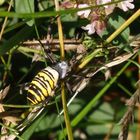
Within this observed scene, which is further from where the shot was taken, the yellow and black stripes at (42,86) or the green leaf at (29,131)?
the green leaf at (29,131)

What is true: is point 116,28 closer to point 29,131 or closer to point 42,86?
point 42,86

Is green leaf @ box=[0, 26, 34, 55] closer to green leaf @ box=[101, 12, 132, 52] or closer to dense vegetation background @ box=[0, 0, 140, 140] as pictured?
dense vegetation background @ box=[0, 0, 140, 140]

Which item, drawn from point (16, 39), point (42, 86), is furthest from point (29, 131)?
point (16, 39)

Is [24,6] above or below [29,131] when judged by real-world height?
above

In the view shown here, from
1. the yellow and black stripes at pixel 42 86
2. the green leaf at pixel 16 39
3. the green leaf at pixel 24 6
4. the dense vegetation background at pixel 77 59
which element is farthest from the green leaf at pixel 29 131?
the green leaf at pixel 24 6

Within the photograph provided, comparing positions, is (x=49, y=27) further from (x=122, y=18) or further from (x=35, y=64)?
(x=122, y=18)

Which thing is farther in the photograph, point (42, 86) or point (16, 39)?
point (16, 39)

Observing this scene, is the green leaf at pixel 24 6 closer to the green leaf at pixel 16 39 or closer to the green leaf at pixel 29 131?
the green leaf at pixel 16 39

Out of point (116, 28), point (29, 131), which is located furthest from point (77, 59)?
point (29, 131)

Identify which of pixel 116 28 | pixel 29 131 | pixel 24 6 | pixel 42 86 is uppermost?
pixel 24 6

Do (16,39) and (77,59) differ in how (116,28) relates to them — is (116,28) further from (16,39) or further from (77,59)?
(16,39)
